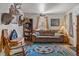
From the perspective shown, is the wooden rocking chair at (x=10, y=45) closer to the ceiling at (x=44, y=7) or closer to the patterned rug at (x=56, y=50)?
the patterned rug at (x=56, y=50)

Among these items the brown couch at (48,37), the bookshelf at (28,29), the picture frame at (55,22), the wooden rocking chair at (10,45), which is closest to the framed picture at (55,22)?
the picture frame at (55,22)

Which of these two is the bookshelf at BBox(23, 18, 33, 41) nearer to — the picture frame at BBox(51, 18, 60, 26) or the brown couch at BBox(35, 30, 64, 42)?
the brown couch at BBox(35, 30, 64, 42)

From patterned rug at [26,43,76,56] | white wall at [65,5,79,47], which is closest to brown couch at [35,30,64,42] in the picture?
patterned rug at [26,43,76,56]

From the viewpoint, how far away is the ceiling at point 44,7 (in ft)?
6.92

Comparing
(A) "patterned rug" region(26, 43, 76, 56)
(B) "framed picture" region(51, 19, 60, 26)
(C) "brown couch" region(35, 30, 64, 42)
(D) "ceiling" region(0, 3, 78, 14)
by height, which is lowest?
(A) "patterned rug" region(26, 43, 76, 56)

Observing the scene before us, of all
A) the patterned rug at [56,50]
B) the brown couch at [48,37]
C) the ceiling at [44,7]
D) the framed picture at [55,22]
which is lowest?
the patterned rug at [56,50]

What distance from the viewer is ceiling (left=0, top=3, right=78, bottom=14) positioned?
211 cm

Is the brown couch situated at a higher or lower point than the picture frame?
lower

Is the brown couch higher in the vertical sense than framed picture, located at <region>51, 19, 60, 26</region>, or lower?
lower

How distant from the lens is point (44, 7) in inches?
83.6

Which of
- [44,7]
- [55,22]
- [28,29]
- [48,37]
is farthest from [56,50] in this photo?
[44,7]

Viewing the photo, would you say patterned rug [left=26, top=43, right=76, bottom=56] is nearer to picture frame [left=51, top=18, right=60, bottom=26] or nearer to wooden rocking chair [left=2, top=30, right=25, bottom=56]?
wooden rocking chair [left=2, top=30, right=25, bottom=56]

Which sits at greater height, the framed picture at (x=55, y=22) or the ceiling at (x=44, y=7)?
the ceiling at (x=44, y=7)

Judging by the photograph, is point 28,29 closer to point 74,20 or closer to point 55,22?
point 55,22
